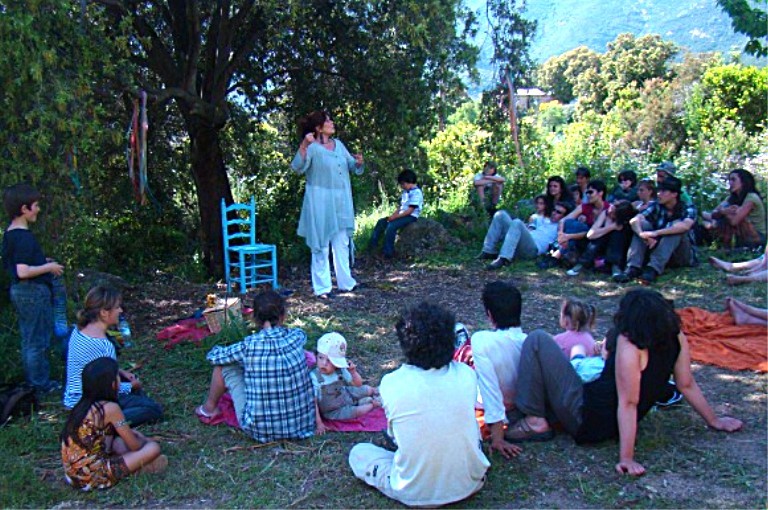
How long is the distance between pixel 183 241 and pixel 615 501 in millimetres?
8008

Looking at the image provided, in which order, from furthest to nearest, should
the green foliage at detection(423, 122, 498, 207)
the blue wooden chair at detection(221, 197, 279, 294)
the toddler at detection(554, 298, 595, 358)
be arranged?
the green foliage at detection(423, 122, 498, 207)
the blue wooden chair at detection(221, 197, 279, 294)
the toddler at detection(554, 298, 595, 358)

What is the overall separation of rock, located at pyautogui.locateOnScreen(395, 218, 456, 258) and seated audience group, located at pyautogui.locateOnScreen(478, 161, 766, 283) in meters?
0.71

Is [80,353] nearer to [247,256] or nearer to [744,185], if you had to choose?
[247,256]

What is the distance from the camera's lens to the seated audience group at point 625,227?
→ 6.96m

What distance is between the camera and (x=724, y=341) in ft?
16.7

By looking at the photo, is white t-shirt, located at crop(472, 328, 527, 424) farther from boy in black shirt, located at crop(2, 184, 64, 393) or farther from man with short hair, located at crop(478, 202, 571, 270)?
man with short hair, located at crop(478, 202, 571, 270)

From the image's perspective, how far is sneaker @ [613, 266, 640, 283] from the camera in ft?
23.0

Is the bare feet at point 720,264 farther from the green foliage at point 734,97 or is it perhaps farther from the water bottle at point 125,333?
the green foliage at point 734,97

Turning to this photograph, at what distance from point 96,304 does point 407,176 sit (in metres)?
5.16

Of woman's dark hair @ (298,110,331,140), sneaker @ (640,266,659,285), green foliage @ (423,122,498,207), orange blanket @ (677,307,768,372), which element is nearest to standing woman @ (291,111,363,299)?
woman's dark hair @ (298,110,331,140)

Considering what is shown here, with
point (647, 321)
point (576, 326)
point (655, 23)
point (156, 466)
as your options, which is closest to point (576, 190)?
point (576, 326)

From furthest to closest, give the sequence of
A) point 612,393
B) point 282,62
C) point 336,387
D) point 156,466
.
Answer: point 282,62 → point 336,387 → point 156,466 → point 612,393

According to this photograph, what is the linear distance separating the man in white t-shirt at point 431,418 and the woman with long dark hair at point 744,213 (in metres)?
5.66

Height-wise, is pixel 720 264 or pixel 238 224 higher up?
pixel 238 224
